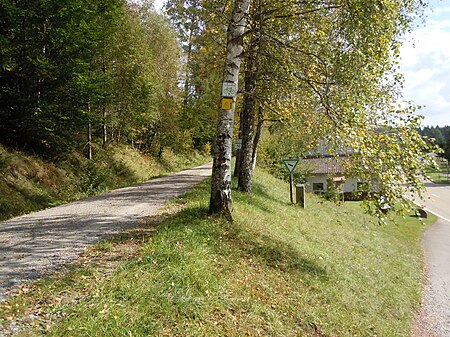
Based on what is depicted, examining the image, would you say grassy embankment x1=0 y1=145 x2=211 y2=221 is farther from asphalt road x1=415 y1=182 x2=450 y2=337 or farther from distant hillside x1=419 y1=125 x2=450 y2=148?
distant hillside x1=419 y1=125 x2=450 y2=148

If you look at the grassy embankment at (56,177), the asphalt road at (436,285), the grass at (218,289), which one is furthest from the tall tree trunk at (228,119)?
the grassy embankment at (56,177)

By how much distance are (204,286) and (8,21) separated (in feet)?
40.6

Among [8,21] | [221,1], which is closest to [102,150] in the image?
[8,21]

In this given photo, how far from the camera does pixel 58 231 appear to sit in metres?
6.29

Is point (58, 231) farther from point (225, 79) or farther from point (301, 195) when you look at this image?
point (301, 195)

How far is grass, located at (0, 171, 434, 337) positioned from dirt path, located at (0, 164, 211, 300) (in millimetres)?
427

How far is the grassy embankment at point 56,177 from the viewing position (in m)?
10.3

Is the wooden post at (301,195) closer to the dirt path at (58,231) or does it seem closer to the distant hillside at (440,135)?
the dirt path at (58,231)

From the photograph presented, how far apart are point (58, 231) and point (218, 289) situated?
145 inches

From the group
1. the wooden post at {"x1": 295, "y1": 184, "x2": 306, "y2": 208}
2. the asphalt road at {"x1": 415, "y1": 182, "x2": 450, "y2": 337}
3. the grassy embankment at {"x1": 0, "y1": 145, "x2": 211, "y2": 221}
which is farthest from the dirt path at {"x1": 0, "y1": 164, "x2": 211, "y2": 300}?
the wooden post at {"x1": 295, "y1": 184, "x2": 306, "y2": 208}

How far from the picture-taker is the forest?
5895mm

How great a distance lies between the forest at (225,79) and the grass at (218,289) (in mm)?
1377

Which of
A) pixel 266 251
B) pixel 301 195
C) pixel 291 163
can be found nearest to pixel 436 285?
pixel 301 195

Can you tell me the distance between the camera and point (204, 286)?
4246 mm
